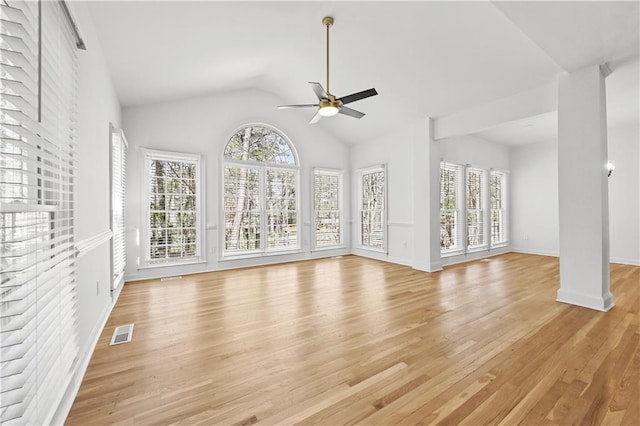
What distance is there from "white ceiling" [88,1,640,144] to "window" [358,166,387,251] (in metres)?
1.73

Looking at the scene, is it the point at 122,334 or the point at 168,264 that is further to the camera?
the point at 168,264

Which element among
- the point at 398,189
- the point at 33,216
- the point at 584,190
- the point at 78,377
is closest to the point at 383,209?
the point at 398,189

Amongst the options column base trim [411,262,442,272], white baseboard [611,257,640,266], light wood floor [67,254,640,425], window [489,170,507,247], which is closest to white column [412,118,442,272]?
column base trim [411,262,442,272]

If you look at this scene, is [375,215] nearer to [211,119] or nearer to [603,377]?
[211,119]

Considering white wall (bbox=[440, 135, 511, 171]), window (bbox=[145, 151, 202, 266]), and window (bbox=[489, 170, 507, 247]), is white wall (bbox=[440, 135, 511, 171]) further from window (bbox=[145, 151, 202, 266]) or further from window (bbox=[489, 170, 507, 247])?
window (bbox=[145, 151, 202, 266])

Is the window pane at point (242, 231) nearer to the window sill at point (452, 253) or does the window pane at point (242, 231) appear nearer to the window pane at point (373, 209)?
the window pane at point (373, 209)

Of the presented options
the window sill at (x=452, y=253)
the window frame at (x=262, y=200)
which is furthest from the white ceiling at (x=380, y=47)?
the window sill at (x=452, y=253)

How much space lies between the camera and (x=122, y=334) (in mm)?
2588

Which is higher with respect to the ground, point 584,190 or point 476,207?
point 584,190

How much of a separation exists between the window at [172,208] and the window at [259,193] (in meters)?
0.54

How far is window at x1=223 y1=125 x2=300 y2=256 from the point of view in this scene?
5438 millimetres

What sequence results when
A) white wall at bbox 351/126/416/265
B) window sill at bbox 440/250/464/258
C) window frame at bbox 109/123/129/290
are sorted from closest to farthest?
window frame at bbox 109/123/129/290 → white wall at bbox 351/126/416/265 → window sill at bbox 440/250/464/258

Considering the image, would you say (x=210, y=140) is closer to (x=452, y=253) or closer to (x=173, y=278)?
(x=173, y=278)

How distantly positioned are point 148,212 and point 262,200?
2.00 metres
